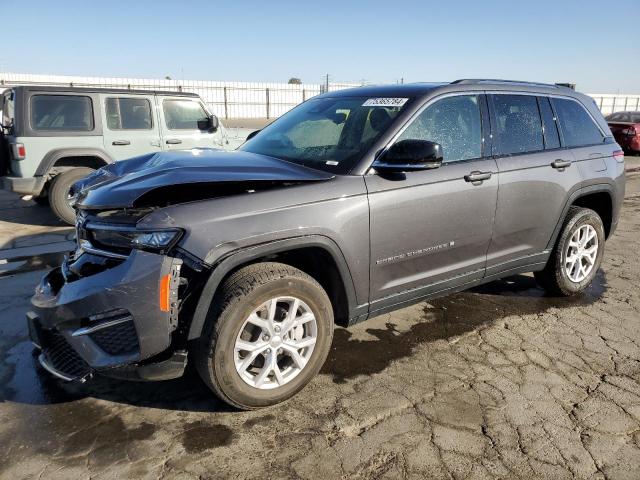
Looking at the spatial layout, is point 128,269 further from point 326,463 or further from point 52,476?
point 326,463

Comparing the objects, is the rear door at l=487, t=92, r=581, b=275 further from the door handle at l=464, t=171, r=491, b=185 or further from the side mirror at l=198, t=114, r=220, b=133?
the side mirror at l=198, t=114, r=220, b=133

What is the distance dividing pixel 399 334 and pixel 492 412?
107cm

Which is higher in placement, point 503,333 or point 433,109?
point 433,109

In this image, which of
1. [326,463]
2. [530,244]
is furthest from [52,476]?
[530,244]

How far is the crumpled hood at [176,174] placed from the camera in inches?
99.3

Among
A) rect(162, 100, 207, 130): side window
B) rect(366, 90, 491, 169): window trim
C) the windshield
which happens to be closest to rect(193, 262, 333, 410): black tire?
the windshield

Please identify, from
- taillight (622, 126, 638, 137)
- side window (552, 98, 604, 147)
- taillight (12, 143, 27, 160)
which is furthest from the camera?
taillight (622, 126, 638, 137)

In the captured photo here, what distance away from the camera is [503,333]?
3.74 m

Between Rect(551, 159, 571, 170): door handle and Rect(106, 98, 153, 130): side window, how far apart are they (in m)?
6.18

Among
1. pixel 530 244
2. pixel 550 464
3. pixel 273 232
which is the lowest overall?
pixel 550 464

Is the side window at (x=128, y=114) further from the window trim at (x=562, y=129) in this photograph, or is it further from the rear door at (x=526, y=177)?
the window trim at (x=562, y=129)

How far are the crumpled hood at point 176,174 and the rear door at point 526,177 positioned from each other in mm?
1518

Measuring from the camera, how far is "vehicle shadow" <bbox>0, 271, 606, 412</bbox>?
287 centimetres

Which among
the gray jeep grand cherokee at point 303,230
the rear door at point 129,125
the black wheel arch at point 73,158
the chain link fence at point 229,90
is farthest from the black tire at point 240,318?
the chain link fence at point 229,90
